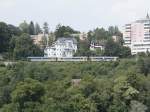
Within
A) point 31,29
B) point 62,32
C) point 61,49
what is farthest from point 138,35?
point 31,29

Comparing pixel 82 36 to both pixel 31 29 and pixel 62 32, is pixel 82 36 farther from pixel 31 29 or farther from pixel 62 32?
pixel 31 29

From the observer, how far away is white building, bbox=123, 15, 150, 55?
58188 millimetres

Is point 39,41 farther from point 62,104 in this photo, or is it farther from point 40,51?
point 62,104

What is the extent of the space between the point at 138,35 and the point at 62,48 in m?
9.45

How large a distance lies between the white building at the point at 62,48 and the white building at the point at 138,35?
616cm

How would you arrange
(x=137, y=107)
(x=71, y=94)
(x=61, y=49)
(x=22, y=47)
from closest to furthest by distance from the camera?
(x=71, y=94) → (x=137, y=107) → (x=22, y=47) → (x=61, y=49)

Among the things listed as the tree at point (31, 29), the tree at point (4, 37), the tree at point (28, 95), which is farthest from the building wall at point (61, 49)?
the tree at point (28, 95)

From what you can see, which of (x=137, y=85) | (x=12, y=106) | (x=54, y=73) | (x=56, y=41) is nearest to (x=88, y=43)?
(x=56, y=41)

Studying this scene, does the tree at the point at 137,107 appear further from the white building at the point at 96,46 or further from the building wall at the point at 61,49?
the building wall at the point at 61,49

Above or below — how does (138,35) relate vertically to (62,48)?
above

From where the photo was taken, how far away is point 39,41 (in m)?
57.6

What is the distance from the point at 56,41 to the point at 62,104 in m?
29.2

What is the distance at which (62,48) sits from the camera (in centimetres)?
5512

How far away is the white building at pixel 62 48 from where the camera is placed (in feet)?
177
